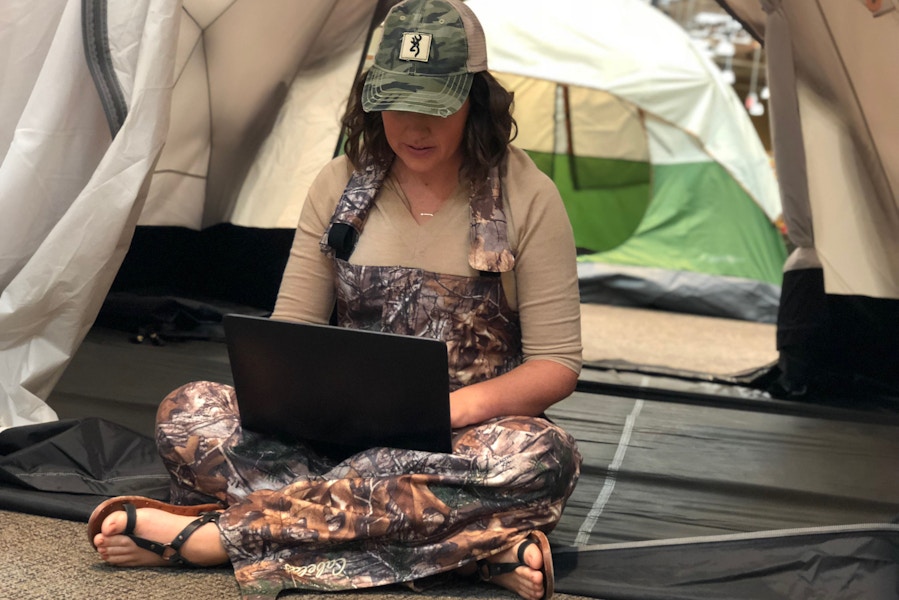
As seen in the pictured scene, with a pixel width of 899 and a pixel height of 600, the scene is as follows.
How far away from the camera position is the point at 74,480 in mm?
1609

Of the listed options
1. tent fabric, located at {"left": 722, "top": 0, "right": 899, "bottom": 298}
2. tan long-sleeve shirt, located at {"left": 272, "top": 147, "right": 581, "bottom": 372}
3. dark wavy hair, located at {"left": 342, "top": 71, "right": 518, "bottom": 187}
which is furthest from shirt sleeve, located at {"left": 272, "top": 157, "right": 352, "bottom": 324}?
tent fabric, located at {"left": 722, "top": 0, "right": 899, "bottom": 298}

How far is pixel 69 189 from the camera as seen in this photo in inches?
69.8

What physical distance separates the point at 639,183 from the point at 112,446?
10.0ft

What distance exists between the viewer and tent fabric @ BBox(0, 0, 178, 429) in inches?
66.6

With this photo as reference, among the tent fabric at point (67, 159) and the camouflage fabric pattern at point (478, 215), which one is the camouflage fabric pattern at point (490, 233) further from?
the tent fabric at point (67, 159)

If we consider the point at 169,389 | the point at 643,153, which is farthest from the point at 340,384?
the point at 643,153

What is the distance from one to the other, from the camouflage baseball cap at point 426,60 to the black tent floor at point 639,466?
0.62 metres

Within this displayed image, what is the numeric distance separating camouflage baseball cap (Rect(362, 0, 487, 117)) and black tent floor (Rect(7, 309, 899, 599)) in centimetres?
62

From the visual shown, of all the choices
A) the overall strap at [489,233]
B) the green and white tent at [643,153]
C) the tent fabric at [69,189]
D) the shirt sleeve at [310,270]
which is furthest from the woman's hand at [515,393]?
the green and white tent at [643,153]

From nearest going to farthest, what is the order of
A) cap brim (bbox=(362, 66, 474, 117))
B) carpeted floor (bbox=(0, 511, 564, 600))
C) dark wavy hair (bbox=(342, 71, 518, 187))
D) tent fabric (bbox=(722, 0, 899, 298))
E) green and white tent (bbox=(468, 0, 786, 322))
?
1. carpeted floor (bbox=(0, 511, 564, 600))
2. cap brim (bbox=(362, 66, 474, 117))
3. dark wavy hair (bbox=(342, 71, 518, 187))
4. tent fabric (bbox=(722, 0, 899, 298))
5. green and white tent (bbox=(468, 0, 786, 322))

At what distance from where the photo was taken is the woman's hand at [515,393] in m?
1.40

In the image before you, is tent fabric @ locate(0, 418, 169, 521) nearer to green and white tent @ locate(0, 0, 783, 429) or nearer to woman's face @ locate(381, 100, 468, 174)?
green and white tent @ locate(0, 0, 783, 429)

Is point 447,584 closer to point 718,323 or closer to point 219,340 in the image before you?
point 219,340

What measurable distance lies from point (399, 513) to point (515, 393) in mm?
227
